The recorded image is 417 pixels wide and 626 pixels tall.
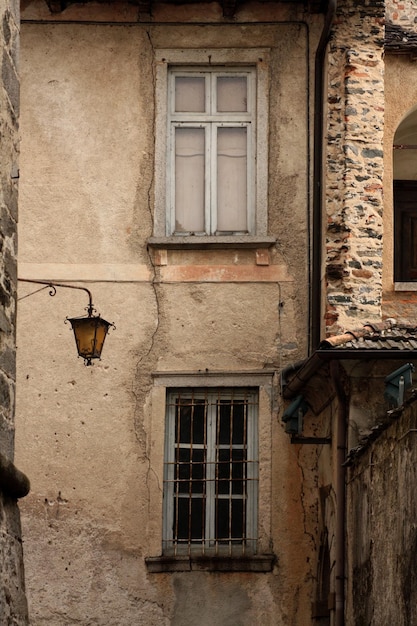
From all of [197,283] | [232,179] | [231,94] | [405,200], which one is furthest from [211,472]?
[405,200]

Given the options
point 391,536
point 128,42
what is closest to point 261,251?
point 128,42

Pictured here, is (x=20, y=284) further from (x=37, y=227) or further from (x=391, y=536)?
(x=391, y=536)

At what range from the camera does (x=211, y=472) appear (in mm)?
14945

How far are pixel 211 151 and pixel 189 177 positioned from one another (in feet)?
1.14

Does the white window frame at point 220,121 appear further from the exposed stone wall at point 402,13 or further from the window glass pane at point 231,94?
the exposed stone wall at point 402,13

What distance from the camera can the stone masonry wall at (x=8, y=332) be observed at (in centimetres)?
875

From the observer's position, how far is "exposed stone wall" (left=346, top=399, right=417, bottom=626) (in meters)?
9.62

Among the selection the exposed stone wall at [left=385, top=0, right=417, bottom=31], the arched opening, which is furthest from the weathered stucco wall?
the arched opening

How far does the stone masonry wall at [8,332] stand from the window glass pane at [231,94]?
248 inches

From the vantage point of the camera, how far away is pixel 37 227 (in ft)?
50.4

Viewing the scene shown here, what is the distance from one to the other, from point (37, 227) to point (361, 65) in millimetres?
3619

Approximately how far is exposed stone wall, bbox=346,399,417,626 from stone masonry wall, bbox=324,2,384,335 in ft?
7.83

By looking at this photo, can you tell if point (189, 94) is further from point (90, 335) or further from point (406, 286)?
point (90, 335)

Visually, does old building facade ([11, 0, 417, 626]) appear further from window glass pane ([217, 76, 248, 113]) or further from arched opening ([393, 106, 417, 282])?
arched opening ([393, 106, 417, 282])
